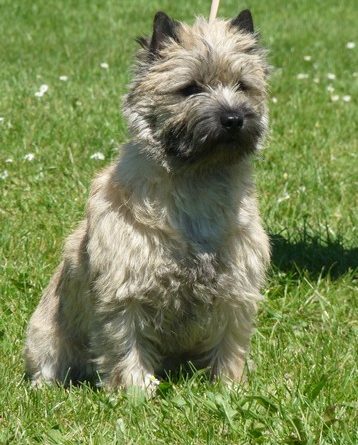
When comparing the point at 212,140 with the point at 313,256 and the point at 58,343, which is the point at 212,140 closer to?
the point at 58,343

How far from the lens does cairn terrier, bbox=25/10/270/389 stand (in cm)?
399

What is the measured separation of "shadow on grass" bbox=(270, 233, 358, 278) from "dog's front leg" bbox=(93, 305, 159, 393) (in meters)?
1.48

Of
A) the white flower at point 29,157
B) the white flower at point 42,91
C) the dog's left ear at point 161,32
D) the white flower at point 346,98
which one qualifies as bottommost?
the white flower at point 346,98

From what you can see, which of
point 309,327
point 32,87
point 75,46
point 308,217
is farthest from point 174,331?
point 75,46

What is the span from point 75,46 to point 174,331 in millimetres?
6817

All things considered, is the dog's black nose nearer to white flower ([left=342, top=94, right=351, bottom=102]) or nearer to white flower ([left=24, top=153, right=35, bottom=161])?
white flower ([left=24, top=153, right=35, bottom=161])

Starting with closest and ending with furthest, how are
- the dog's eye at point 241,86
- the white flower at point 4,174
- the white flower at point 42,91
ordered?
the dog's eye at point 241,86 < the white flower at point 4,174 < the white flower at point 42,91

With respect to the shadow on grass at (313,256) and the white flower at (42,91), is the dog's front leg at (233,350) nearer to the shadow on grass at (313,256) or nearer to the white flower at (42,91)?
the shadow on grass at (313,256)

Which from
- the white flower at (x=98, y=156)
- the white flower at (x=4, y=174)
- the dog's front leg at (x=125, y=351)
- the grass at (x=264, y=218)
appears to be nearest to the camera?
the grass at (x=264, y=218)

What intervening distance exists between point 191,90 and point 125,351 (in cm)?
112

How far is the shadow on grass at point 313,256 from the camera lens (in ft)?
18.2

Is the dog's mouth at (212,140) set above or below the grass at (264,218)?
above

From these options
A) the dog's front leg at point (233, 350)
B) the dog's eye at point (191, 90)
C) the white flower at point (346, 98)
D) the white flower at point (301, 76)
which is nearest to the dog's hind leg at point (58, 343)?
the dog's front leg at point (233, 350)

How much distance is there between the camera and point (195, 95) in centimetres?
397
